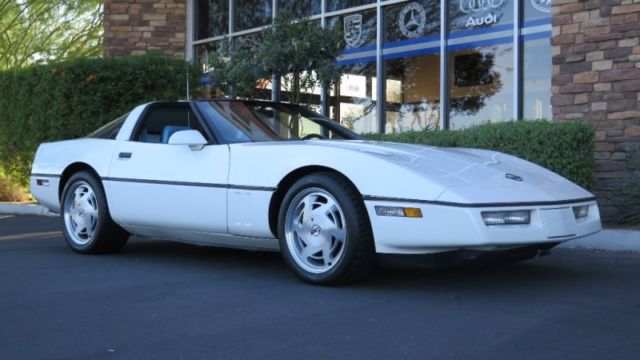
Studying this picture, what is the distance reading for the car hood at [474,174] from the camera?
4.02 meters

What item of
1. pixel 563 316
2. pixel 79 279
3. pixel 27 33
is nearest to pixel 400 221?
pixel 563 316

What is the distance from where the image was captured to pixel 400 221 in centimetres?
405

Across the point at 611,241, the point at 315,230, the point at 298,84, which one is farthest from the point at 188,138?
the point at 298,84

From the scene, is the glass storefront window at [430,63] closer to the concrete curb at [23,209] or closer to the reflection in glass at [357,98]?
the reflection in glass at [357,98]

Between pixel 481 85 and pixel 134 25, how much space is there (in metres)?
6.96

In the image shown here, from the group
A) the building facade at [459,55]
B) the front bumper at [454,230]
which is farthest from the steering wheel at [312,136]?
the building facade at [459,55]

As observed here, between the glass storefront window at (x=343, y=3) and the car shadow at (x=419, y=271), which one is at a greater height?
the glass storefront window at (x=343, y=3)

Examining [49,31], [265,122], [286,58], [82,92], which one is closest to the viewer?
[265,122]

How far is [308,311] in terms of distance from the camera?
148 inches

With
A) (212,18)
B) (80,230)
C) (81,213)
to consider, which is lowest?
(80,230)

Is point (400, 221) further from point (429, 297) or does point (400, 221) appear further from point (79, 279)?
point (79, 279)

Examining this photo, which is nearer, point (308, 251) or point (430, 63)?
point (308, 251)

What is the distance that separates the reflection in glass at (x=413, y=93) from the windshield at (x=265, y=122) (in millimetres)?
5573

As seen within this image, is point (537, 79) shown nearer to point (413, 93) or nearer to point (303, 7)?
point (413, 93)
